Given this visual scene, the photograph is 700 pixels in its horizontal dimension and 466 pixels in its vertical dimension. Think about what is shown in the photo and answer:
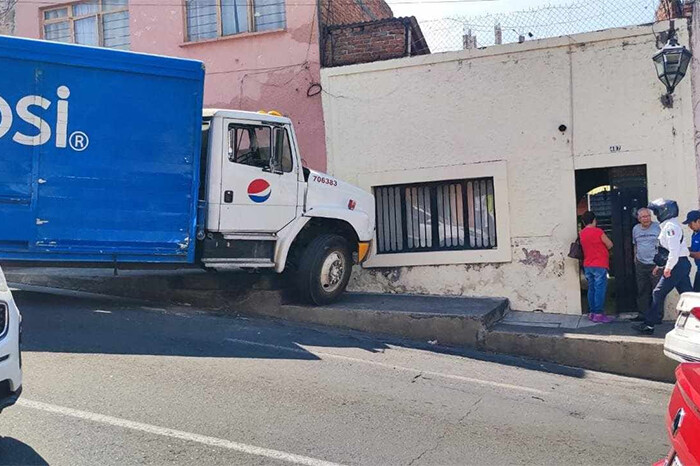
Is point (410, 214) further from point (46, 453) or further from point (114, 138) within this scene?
point (46, 453)

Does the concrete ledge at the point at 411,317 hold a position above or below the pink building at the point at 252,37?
below

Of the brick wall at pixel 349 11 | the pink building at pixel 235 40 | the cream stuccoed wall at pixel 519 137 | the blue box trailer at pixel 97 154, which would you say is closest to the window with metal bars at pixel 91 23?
the pink building at pixel 235 40

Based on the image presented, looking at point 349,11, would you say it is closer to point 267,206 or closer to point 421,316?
point 267,206

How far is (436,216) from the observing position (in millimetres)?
10219

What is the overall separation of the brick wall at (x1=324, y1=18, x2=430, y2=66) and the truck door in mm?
3299

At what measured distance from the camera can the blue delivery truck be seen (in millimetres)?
6930

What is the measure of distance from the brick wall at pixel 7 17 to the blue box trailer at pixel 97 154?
24.8 ft

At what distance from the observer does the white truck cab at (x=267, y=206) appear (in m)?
7.79

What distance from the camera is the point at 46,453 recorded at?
3.81 m

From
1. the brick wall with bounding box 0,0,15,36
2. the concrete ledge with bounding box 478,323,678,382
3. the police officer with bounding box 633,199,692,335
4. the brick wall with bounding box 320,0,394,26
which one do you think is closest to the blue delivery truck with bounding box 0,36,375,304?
the concrete ledge with bounding box 478,323,678,382

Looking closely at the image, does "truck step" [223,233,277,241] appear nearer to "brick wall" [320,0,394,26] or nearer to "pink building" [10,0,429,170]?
"pink building" [10,0,429,170]

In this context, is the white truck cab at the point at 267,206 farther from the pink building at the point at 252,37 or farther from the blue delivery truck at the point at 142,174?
the pink building at the point at 252,37

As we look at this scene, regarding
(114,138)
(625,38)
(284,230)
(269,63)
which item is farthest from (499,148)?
(114,138)

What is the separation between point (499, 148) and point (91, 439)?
24.9ft
